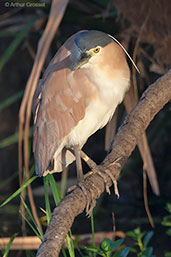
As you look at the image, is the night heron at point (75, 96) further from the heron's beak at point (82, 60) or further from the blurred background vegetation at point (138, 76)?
the blurred background vegetation at point (138, 76)

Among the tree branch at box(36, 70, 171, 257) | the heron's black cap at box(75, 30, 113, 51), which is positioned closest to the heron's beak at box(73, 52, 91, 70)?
the heron's black cap at box(75, 30, 113, 51)

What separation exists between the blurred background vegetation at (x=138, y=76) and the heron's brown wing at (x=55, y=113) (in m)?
0.65

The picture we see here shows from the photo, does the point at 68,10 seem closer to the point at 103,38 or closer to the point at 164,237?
the point at 103,38

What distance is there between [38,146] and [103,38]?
54cm

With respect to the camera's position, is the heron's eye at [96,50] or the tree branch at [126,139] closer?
the tree branch at [126,139]

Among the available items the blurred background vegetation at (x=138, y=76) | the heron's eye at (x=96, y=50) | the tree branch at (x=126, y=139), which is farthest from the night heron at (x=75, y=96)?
the blurred background vegetation at (x=138, y=76)

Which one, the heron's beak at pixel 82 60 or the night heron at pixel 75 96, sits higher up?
the heron's beak at pixel 82 60

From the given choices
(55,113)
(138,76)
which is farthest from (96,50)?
(138,76)

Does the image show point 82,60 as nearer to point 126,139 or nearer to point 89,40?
point 89,40

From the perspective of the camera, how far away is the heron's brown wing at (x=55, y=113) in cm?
190

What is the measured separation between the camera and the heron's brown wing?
1.90m

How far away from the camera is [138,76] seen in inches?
117

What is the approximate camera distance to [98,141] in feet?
12.2

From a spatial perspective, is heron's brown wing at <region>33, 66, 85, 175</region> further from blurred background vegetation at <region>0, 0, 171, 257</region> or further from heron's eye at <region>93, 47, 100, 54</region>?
blurred background vegetation at <region>0, 0, 171, 257</region>
